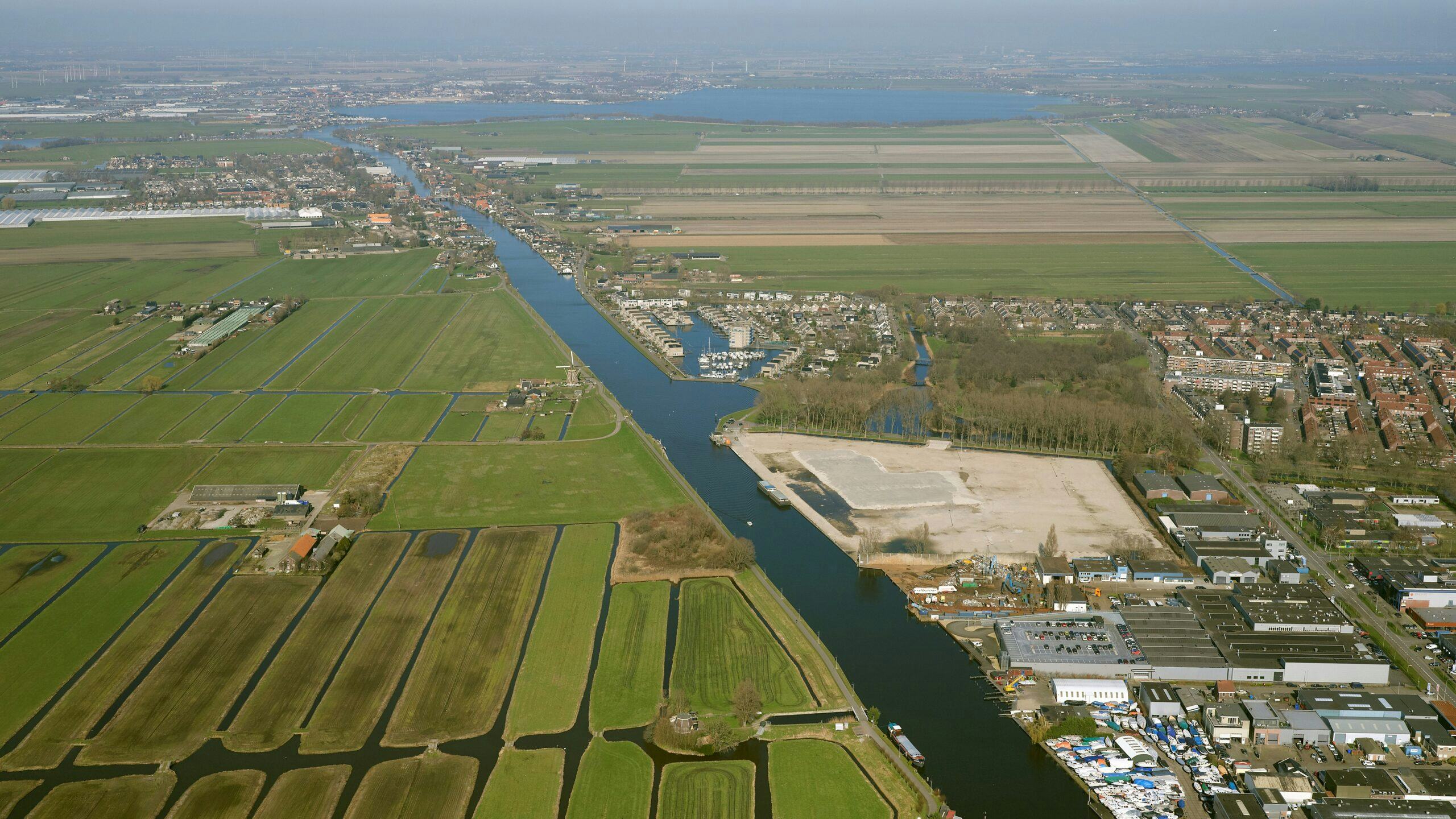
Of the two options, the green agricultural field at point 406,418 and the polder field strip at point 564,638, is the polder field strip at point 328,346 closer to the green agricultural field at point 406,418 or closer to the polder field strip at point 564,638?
the green agricultural field at point 406,418

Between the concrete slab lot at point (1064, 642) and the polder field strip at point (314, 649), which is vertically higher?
the concrete slab lot at point (1064, 642)

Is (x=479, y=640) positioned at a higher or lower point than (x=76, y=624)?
lower

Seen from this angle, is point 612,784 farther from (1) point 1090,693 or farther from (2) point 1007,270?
(2) point 1007,270

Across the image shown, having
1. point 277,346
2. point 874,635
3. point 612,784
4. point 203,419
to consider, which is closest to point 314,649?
point 612,784

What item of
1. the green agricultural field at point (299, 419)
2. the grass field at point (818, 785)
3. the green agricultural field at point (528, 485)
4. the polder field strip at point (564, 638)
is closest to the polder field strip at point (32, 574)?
the green agricultural field at point (528, 485)

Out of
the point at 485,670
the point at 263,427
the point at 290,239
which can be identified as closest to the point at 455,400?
the point at 263,427

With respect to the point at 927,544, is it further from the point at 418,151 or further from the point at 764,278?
the point at 418,151
